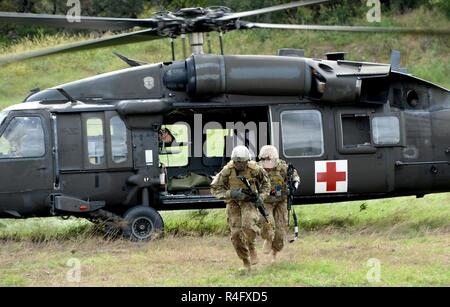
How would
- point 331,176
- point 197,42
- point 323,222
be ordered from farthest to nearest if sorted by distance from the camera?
point 323,222
point 331,176
point 197,42

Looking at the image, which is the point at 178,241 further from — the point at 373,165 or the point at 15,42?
the point at 15,42

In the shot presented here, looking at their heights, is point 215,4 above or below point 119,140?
above

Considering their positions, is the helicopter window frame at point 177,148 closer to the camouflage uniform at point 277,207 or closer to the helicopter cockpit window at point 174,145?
the helicopter cockpit window at point 174,145

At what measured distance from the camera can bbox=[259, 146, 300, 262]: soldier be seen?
11.9 meters

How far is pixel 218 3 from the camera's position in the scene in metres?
38.9

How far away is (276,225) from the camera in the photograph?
1196 cm

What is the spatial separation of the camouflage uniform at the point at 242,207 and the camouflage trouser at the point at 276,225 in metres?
0.42

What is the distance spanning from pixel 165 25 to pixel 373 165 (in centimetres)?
377

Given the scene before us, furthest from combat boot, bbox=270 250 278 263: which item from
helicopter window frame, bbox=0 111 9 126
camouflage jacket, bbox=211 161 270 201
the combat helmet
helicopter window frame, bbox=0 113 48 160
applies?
helicopter window frame, bbox=0 111 9 126

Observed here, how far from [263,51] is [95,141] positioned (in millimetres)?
21116

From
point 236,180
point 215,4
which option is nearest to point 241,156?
point 236,180

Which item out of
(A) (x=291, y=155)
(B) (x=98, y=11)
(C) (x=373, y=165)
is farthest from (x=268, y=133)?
(B) (x=98, y=11)

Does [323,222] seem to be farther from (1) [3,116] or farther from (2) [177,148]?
(1) [3,116]
